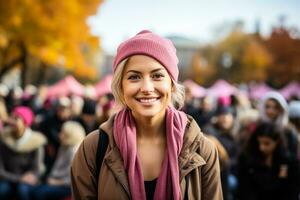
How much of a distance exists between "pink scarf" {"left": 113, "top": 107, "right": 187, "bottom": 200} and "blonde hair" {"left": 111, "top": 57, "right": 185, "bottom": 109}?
121mm

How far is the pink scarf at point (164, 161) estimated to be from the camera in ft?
7.16

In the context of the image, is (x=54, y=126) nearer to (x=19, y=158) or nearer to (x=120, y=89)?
(x=19, y=158)

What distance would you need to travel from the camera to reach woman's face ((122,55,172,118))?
2.20 meters

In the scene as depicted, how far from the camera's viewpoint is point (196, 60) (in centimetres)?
6575

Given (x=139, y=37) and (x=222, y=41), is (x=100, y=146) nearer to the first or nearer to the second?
(x=139, y=37)

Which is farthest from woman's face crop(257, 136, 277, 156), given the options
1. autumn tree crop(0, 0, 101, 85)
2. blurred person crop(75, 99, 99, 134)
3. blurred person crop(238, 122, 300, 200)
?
autumn tree crop(0, 0, 101, 85)

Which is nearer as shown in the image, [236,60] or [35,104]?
[35,104]

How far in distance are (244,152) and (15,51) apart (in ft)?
64.5

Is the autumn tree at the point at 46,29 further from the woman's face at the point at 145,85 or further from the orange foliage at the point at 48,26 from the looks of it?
the woman's face at the point at 145,85

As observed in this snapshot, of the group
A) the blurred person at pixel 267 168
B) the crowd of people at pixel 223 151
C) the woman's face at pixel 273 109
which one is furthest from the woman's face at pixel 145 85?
the woman's face at pixel 273 109

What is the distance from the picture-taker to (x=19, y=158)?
5.92 metres

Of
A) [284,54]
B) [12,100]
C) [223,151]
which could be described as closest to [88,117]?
[223,151]

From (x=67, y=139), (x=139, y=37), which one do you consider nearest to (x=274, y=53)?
Result: (x=67, y=139)

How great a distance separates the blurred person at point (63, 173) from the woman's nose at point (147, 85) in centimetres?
400
